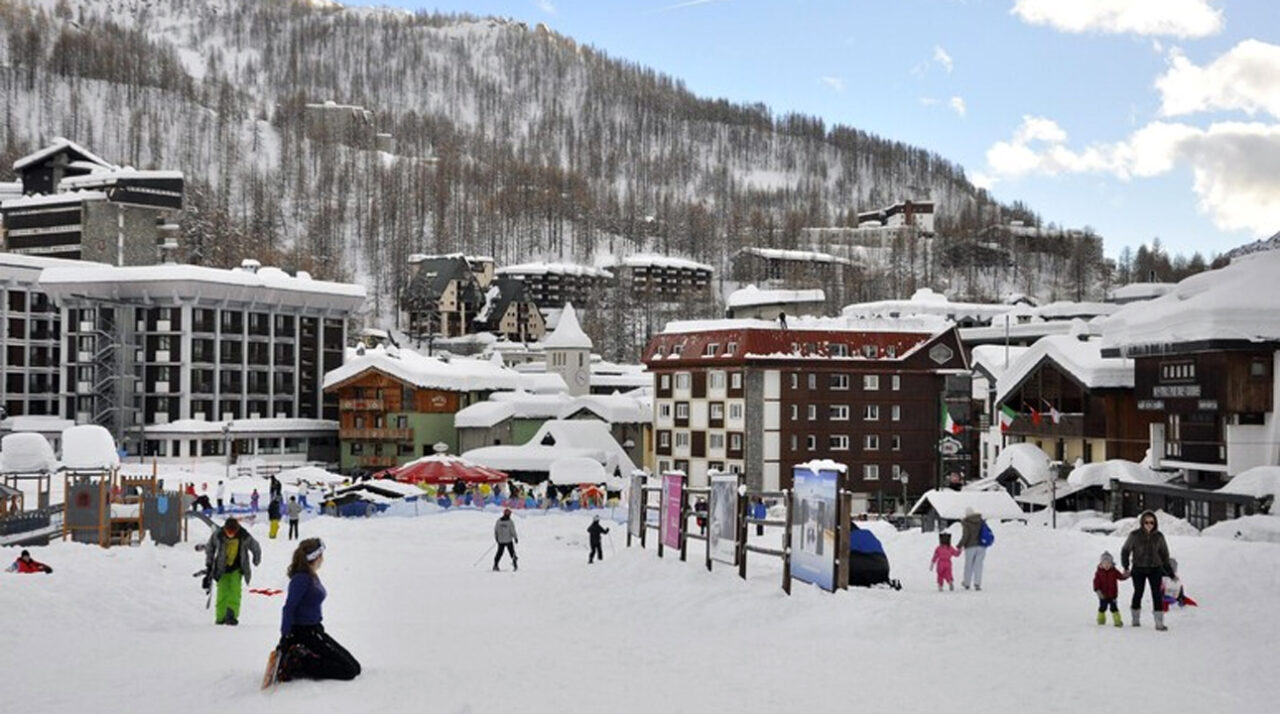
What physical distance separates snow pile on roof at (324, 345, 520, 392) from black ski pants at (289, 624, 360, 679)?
62119 mm

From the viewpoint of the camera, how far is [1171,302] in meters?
39.0

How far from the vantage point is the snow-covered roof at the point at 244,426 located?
70.9 m

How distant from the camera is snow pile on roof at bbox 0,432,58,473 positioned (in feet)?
134

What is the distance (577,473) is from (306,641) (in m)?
43.6

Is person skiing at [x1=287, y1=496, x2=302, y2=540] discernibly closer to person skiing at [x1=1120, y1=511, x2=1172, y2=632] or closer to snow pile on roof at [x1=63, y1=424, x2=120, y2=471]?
snow pile on roof at [x1=63, y1=424, x2=120, y2=471]

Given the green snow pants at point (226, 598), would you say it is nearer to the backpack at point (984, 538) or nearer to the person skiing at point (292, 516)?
the backpack at point (984, 538)

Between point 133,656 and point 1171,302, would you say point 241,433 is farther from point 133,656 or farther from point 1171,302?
point 133,656

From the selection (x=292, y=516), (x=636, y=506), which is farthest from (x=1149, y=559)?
(x=292, y=516)

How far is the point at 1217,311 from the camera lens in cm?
3544

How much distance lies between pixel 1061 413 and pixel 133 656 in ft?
139

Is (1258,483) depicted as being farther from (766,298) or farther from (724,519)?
(766,298)

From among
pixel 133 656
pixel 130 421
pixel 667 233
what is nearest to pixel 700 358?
pixel 130 421

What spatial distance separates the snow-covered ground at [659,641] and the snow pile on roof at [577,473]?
30350 millimetres

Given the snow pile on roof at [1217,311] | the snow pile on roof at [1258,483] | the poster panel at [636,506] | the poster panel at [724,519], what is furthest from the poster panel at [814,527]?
the snow pile on roof at [1217,311]
